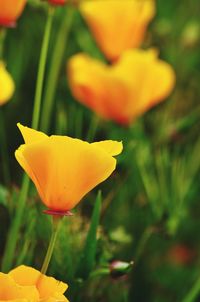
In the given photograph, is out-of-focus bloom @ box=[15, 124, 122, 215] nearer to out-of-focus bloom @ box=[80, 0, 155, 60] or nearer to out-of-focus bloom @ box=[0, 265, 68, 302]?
out-of-focus bloom @ box=[0, 265, 68, 302]

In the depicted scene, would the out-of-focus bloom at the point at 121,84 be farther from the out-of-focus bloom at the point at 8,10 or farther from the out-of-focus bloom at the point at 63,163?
the out-of-focus bloom at the point at 63,163

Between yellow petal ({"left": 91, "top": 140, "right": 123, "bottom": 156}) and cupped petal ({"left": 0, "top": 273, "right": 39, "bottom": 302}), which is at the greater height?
yellow petal ({"left": 91, "top": 140, "right": 123, "bottom": 156})

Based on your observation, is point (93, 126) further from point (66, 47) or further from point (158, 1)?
point (158, 1)

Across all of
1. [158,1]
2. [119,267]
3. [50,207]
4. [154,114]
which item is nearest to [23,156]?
[50,207]

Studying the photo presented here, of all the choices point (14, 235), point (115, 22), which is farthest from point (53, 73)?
point (14, 235)

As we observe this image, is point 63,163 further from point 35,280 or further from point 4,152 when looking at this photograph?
point 4,152

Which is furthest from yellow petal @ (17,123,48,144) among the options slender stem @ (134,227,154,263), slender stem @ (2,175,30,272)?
slender stem @ (134,227,154,263)
